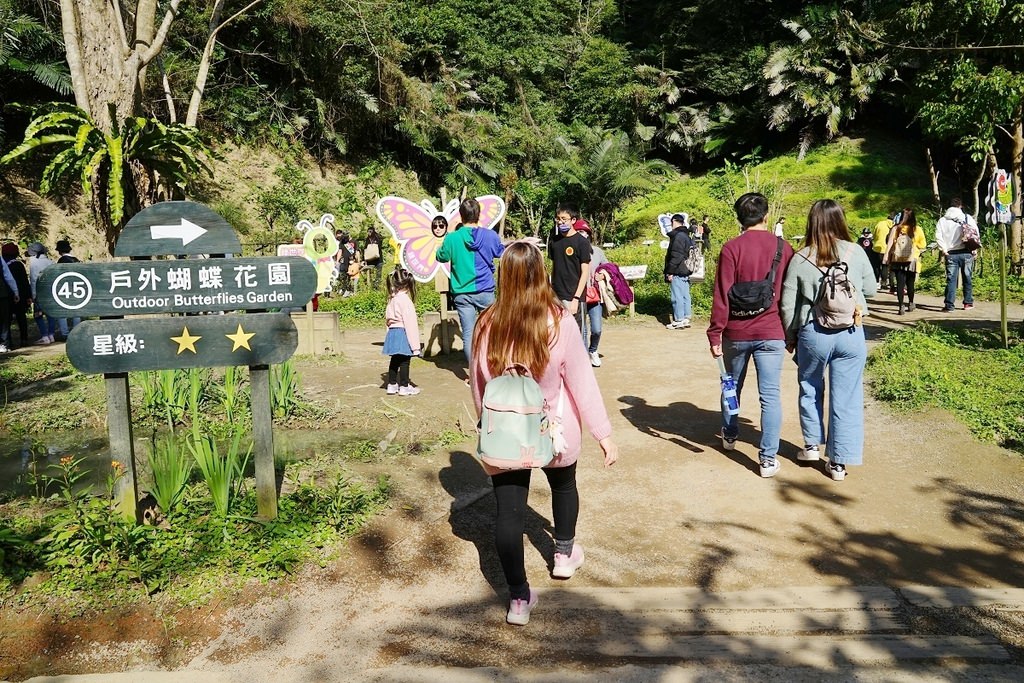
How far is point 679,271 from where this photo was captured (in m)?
10.6

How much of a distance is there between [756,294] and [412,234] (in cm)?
500

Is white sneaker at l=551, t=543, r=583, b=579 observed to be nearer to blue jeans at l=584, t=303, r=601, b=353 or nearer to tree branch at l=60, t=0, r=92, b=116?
blue jeans at l=584, t=303, r=601, b=353

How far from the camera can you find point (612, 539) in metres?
4.06

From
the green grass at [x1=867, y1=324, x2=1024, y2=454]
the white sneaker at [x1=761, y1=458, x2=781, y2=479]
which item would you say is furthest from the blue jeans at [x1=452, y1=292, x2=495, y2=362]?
the green grass at [x1=867, y1=324, x2=1024, y2=454]

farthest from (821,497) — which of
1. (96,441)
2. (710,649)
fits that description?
(96,441)

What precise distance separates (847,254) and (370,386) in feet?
14.9

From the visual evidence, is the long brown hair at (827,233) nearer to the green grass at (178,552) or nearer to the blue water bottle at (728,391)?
the blue water bottle at (728,391)

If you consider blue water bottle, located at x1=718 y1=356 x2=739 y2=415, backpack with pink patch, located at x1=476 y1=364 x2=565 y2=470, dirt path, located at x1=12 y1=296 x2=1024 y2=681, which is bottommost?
dirt path, located at x1=12 y1=296 x2=1024 y2=681

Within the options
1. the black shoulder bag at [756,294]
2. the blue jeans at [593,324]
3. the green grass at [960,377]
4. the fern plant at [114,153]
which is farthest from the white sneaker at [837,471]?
the fern plant at [114,153]

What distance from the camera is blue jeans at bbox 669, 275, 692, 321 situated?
1094cm

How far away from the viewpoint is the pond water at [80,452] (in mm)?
5016

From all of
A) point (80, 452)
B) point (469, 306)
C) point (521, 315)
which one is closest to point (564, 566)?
point (521, 315)

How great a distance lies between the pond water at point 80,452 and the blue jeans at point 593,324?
326 cm

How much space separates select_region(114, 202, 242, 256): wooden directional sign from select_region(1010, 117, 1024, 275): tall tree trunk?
1281cm
